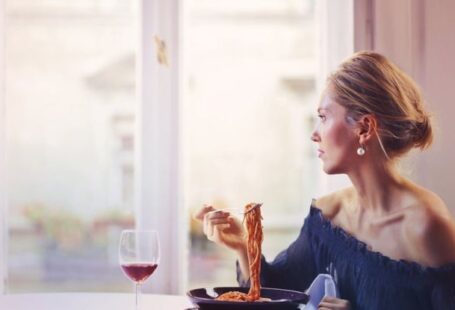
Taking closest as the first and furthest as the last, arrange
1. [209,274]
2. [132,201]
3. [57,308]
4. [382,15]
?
[57,308] < [382,15] < [132,201] < [209,274]

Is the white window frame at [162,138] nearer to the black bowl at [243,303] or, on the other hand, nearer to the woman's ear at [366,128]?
the woman's ear at [366,128]

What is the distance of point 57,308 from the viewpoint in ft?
5.72

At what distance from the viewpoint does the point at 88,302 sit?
1.84 metres

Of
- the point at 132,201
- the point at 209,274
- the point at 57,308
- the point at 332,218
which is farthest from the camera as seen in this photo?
the point at 209,274

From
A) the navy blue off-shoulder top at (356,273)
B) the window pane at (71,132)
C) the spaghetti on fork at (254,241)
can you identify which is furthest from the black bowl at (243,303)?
the window pane at (71,132)

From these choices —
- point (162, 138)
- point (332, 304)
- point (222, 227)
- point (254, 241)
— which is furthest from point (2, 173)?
point (332, 304)

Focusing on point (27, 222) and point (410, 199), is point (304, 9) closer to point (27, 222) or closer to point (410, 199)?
point (410, 199)

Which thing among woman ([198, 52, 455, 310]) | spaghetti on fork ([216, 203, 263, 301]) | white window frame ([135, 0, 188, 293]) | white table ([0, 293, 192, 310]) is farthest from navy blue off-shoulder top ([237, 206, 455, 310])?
white window frame ([135, 0, 188, 293])

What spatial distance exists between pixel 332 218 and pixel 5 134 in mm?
1226

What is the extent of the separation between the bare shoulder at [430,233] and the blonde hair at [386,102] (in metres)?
0.16

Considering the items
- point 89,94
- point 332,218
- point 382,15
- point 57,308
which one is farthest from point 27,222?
point 382,15

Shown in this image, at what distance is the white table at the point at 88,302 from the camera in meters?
1.77

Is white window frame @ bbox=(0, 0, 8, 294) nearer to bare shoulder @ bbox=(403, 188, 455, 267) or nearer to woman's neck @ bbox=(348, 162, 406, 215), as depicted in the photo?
woman's neck @ bbox=(348, 162, 406, 215)

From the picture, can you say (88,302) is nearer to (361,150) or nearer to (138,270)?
(138,270)
